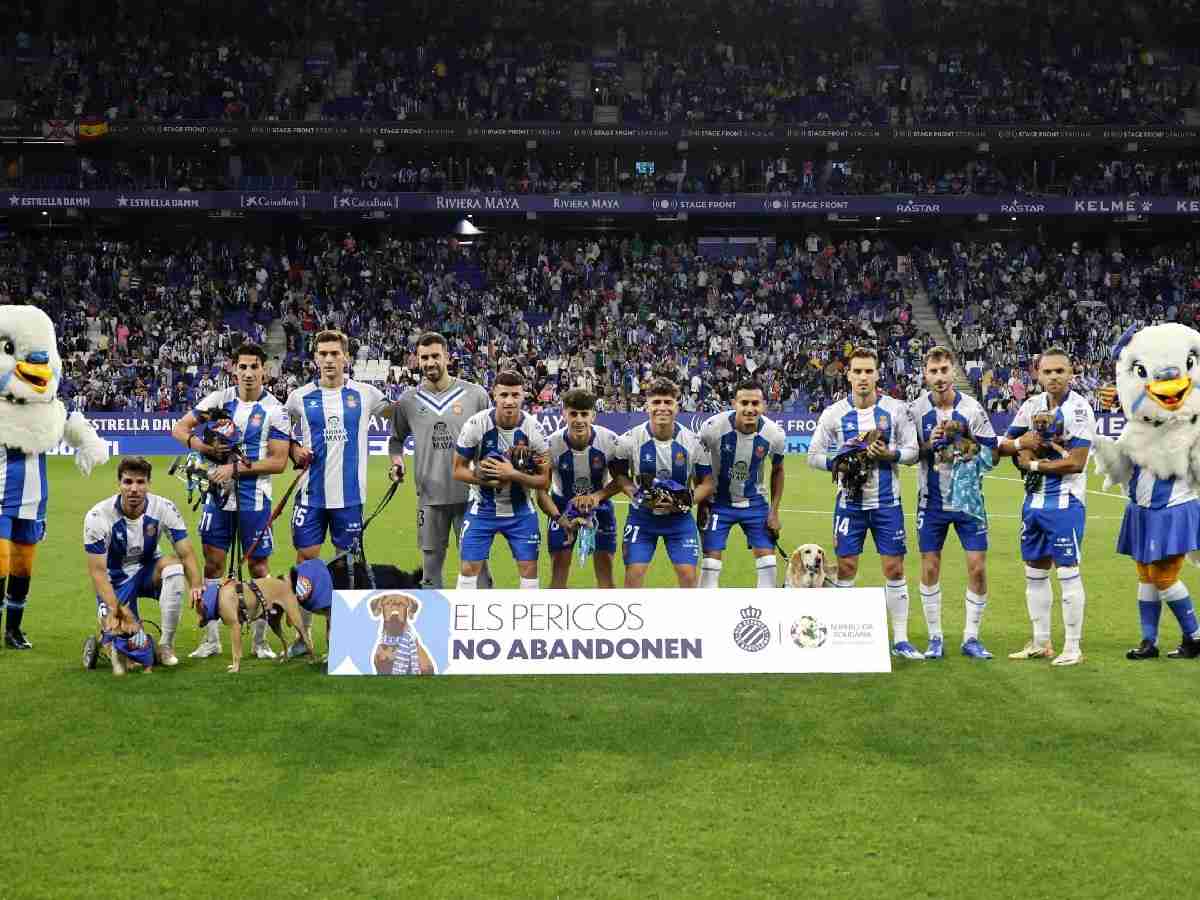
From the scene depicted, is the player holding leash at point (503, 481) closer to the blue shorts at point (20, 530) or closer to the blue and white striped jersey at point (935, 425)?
the blue and white striped jersey at point (935, 425)

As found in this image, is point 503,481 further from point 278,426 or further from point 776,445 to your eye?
point 776,445

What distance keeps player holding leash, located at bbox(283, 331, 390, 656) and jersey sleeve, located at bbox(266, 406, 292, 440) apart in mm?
141

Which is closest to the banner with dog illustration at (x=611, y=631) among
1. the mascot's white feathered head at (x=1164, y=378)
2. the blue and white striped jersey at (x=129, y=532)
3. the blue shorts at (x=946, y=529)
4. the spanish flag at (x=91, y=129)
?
the blue shorts at (x=946, y=529)

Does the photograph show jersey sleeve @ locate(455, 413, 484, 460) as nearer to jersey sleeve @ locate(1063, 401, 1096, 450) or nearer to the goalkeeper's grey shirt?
the goalkeeper's grey shirt

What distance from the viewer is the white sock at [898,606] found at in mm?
8934

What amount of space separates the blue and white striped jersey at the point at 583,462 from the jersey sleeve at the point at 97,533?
3.12 meters

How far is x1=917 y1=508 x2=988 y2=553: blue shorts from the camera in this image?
8.85m

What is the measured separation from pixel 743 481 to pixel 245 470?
3580 mm

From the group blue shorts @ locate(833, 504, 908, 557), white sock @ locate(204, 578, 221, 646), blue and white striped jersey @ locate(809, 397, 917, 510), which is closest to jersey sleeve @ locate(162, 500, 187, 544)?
white sock @ locate(204, 578, 221, 646)

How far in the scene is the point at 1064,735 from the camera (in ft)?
23.0

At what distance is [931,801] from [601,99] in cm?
4089

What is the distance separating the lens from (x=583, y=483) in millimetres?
9148

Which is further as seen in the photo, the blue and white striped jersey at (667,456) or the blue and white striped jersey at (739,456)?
the blue and white striped jersey at (739,456)

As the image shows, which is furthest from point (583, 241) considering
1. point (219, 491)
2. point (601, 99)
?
point (219, 491)
